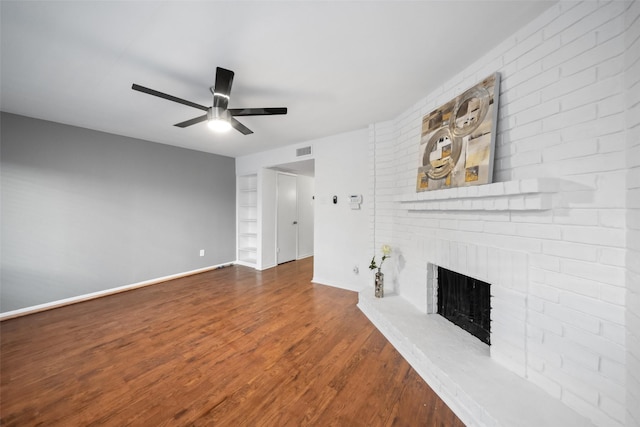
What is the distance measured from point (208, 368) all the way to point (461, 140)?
9.37ft

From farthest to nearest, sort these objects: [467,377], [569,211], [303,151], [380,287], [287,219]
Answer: [287,219] → [303,151] → [380,287] → [467,377] → [569,211]

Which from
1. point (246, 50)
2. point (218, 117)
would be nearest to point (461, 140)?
point (246, 50)

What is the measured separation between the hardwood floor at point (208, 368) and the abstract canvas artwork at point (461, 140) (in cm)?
166

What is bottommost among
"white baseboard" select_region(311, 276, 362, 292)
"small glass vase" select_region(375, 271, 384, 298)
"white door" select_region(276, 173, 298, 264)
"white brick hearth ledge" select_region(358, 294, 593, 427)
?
"white baseboard" select_region(311, 276, 362, 292)

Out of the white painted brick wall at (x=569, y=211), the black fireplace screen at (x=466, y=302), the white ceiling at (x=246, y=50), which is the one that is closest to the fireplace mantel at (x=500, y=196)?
the white painted brick wall at (x=569, y=211)

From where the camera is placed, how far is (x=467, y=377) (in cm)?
151

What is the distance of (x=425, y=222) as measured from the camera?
240 cm

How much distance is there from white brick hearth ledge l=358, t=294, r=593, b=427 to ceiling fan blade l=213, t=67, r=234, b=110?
2.66 metres

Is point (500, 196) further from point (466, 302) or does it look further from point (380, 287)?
point (380, 287)

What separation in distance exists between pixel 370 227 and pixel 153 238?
386cm

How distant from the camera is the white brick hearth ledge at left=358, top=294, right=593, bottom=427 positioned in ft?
4.02

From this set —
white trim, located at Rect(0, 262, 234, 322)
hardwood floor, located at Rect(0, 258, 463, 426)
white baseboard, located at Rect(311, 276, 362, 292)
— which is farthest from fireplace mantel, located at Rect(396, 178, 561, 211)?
white trim, located at Rect(0, 262, 234, 322)

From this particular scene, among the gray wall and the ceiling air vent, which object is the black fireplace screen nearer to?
the ceiling air vent

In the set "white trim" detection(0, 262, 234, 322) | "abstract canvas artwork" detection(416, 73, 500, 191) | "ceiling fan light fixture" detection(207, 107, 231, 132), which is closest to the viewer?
"abstract canvas artwork" detection(416, 73, 500, 191)
